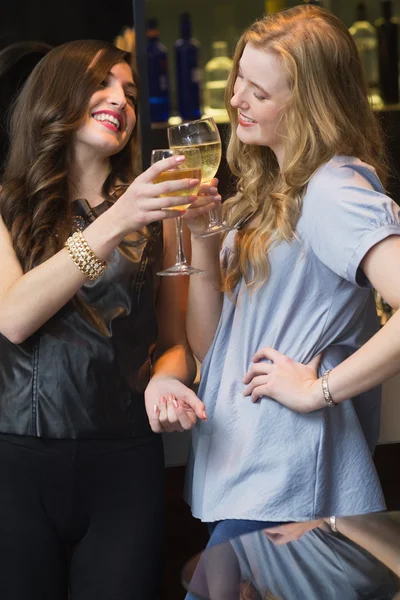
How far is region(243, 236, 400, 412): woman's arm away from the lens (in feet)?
5.27

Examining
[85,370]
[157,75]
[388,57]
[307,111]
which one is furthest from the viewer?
[388,57]

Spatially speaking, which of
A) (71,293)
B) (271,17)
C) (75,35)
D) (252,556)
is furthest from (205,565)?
(75,35)

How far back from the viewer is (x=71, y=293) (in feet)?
6.00

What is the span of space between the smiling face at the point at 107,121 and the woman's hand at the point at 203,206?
0.28m

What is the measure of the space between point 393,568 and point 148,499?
2.38 feet

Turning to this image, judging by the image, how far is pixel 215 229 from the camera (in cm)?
181

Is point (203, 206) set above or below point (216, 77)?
above

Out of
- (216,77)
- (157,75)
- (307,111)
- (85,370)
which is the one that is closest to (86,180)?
(85,370)

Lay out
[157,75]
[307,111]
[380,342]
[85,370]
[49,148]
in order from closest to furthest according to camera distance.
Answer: [380,342] → [307,111] → [85,370] → [49,148] → [157,75]

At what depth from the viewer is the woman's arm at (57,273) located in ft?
5.58

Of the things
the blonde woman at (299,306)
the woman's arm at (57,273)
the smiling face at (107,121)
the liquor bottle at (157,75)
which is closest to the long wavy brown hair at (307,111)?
the blonde woman at (299,306)

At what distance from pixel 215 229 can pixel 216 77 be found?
1922 mm

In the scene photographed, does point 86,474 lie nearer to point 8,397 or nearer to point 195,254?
point 8,397

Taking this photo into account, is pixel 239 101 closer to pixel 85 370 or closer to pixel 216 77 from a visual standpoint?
pixel 85 370
